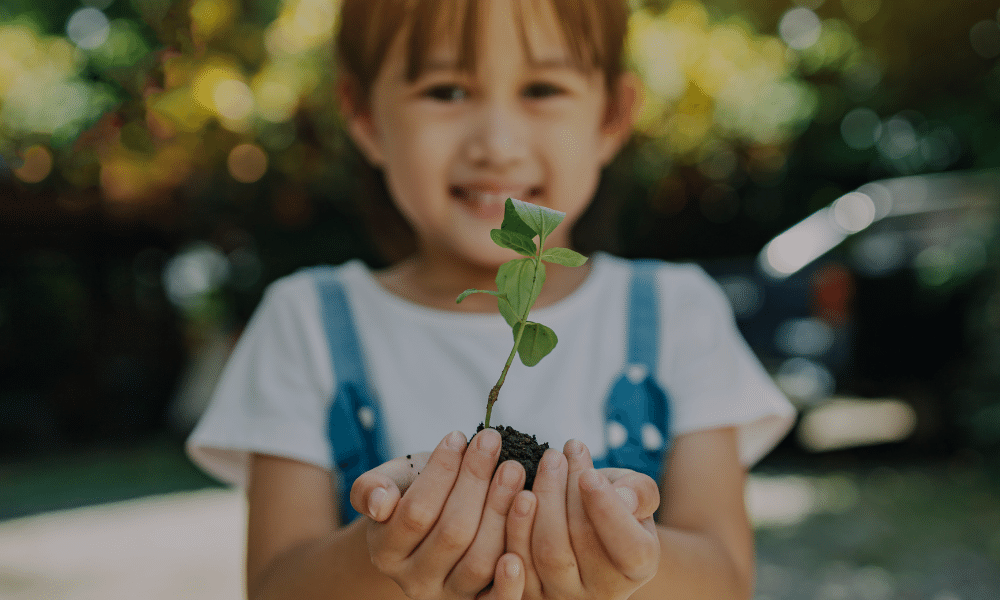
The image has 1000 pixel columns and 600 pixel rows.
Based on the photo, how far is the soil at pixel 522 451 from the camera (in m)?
0.91

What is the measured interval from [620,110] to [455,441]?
897 mm

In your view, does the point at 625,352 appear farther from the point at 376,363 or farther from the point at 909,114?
the point at 909,114

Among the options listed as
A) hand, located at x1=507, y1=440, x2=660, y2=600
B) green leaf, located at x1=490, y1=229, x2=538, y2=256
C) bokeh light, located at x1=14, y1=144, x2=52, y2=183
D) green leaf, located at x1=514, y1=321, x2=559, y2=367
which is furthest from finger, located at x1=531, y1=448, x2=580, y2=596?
bokeh light, located at x1=14, y1=144, x2=52, y2=183

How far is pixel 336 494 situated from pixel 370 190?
0.74 m

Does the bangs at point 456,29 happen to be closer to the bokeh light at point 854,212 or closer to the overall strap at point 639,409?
the overall strap at point 639,409

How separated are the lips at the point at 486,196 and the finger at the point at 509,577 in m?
0.61

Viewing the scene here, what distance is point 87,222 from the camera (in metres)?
7.82

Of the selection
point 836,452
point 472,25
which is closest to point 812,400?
point 836,452

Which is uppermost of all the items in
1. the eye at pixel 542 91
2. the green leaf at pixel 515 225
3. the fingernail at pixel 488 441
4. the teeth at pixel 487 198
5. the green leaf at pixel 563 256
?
the eye at pixel 542 91

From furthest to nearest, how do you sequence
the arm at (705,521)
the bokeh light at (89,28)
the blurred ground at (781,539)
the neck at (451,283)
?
1. the blurred ground at (781,539)
2. the bokeh light at (89,28)
3. the neck at (451,283)
4. the arm at (705,521)

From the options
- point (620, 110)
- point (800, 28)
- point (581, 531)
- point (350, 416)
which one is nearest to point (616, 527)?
point (581, 531)

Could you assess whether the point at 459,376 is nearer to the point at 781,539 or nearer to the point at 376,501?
the point at 376,501

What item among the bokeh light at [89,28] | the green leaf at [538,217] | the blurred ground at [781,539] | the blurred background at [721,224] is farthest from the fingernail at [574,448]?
the blurred ground at [781,539]

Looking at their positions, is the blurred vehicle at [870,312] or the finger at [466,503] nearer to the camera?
the finger at [466,503]
